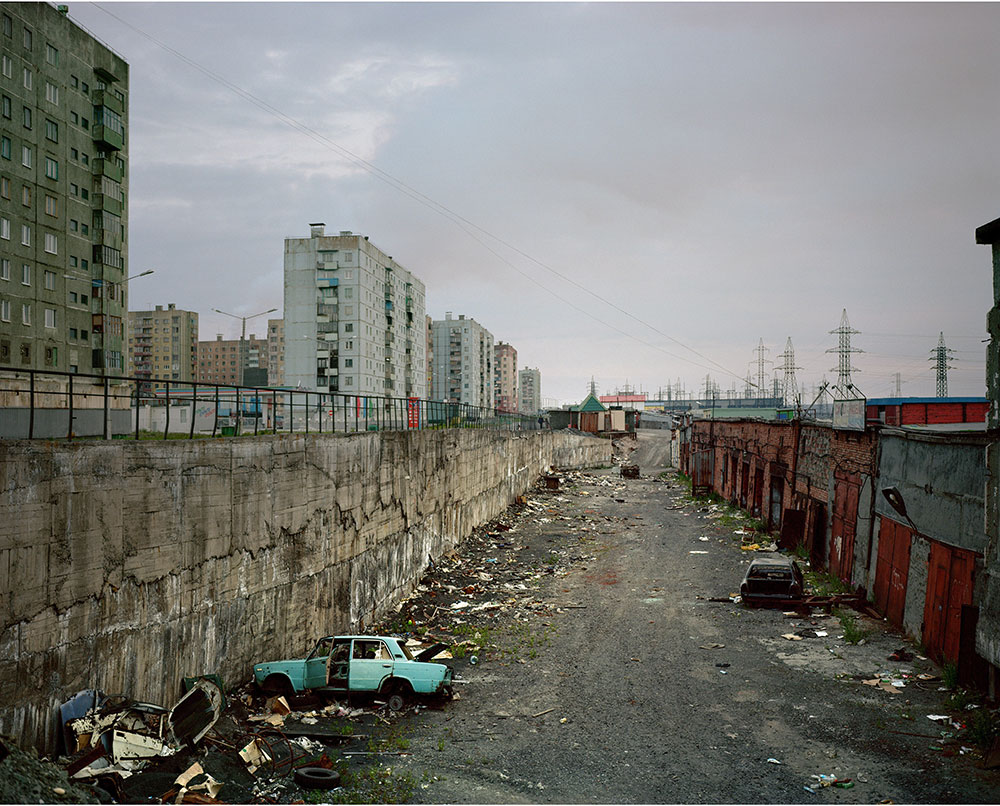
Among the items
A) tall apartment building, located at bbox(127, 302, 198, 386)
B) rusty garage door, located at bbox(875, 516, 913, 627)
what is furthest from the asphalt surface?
tall apartment building, located at bbox(127, 302, 198, 386)

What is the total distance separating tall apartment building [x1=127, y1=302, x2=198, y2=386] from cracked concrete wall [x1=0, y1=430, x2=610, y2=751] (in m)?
160

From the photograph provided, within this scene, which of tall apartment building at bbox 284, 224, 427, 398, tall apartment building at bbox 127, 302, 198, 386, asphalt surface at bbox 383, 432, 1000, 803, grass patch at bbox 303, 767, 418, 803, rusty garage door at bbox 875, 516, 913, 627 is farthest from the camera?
tall apartment building at bbox 127, 302, 198, 386

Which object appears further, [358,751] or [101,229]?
[101,229]

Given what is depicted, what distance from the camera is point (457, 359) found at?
152000 mm

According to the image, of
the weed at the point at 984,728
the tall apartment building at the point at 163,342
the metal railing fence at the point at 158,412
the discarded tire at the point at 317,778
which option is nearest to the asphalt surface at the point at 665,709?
the weed at the point at 984,728

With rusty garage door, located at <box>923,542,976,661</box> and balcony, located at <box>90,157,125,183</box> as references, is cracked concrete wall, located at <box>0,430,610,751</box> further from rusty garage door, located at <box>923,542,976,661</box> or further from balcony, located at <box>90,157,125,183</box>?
balcony, located at <box>90,157,125,183</box>

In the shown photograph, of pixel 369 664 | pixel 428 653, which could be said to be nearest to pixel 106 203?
pixel 428 653

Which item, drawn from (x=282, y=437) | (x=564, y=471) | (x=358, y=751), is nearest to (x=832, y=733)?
(x=358, y=751)

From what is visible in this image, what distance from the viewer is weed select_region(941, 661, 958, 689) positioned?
38.3 ft

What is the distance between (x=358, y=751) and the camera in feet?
32.4

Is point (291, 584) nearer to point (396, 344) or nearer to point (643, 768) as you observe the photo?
point (643, 768)

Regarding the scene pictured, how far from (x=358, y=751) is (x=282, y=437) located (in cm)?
619

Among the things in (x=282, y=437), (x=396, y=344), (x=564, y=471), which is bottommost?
(x=564, y=471)

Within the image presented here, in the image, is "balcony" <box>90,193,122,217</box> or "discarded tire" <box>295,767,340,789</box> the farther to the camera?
"balcony" <box>90,193,122,217</box>
